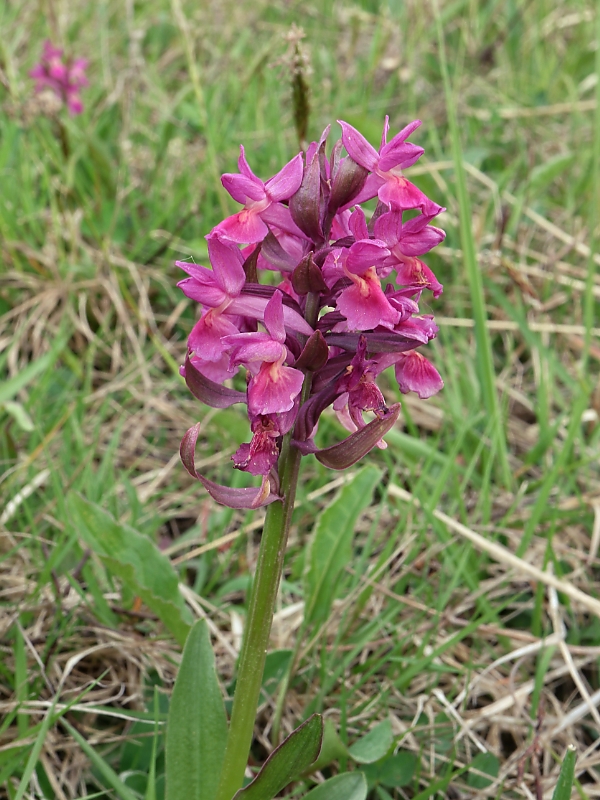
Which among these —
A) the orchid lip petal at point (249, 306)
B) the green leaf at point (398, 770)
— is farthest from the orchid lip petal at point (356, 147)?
the green leaf at point (398, 770)

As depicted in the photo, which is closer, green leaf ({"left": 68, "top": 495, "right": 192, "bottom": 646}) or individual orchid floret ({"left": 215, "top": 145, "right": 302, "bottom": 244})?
individual orchid floret ({"left": 215, "top": 145, "right": 302, "bottom": 244})

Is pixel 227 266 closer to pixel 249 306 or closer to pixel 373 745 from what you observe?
pixel 249 306

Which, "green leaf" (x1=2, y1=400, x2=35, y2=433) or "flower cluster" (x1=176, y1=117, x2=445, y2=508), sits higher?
"flower cluster" (x1=176, y1=117, x2=445, y2=508)

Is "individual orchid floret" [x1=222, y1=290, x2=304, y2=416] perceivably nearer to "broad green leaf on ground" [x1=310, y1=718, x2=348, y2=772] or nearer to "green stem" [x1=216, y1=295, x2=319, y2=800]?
"green stem" [x1=216, y1=295, x2=319, y2=800]

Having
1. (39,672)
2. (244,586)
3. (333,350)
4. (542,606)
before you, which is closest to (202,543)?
(244,586)

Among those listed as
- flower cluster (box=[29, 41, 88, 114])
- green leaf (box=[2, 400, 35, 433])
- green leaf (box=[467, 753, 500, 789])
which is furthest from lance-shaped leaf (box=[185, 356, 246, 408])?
flower cluster (box=[29, 41, 88, 114])

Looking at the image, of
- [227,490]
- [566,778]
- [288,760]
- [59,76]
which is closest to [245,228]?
[227,490]

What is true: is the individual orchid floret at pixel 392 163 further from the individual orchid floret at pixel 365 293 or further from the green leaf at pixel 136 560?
the green leaf at pixel 136 560
